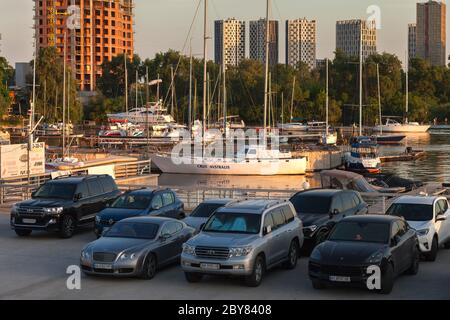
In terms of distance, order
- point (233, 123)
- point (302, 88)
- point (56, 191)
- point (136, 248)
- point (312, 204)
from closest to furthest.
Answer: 1. point (136, 248)
2. point (312, 204)
3. point (56, 191)
4. point (233, 123)
5. point (302, 88)

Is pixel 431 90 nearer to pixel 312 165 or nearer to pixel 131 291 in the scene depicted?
pixel 312 165

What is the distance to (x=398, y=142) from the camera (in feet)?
416

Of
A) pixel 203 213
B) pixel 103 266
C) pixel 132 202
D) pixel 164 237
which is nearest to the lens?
pixel 103 266

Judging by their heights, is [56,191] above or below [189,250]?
above

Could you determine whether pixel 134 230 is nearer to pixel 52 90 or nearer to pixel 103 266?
pixel 103 266

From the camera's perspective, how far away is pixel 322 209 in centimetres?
2147

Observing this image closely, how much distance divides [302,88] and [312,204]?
14671 centimetres

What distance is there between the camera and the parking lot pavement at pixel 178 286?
1603 centimetres

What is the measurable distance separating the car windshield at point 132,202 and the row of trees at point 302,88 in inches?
4503

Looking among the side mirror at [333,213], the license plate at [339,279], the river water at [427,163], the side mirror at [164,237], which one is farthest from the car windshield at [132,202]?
the river water at [427,163]

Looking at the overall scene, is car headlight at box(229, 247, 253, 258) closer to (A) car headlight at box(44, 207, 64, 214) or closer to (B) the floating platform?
(A) car headlight at box(44, 207, 64, 214)

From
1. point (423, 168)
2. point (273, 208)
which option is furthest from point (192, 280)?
point (423, 168)

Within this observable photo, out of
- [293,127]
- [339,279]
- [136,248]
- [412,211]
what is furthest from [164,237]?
[293,127]

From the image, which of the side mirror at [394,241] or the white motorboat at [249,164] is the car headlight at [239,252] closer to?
the side mirror at [394,241]
